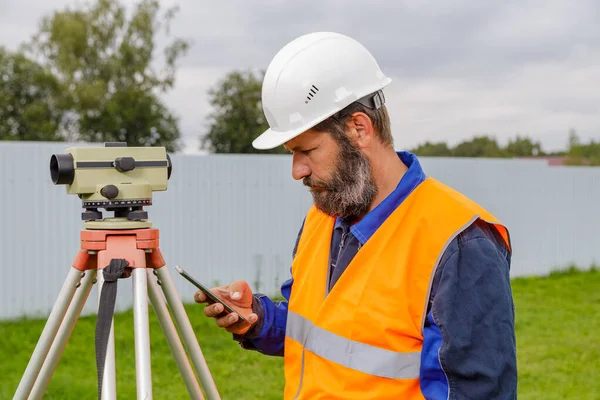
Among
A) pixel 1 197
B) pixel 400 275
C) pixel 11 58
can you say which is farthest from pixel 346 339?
pixel 11 58

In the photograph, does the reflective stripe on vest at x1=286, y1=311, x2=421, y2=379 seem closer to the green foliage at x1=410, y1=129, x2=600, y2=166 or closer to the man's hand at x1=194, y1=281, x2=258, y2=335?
the man's hand at x1=194, y1=281, x2=258, y2=335

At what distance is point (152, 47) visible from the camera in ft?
105

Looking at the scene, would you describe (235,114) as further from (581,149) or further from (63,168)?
(63,168)

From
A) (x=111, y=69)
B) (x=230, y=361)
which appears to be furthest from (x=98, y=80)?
(x=230, y=361)

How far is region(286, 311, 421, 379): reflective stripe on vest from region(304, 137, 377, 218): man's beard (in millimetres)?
372

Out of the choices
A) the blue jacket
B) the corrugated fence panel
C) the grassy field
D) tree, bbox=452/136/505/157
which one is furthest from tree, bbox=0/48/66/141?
the blue jacket

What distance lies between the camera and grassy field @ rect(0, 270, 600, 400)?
5.00 meters

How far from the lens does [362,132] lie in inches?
79.3

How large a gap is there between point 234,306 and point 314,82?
786 mm

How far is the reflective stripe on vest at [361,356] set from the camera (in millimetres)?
1813

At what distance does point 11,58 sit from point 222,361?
2744cm

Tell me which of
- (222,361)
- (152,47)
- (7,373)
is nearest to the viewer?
(7,373)

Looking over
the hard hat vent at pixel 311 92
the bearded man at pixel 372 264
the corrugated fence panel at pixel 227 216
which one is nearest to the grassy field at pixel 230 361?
the corrugated fence panel at pixel 227 216

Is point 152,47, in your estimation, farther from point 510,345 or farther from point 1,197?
point 510,345
